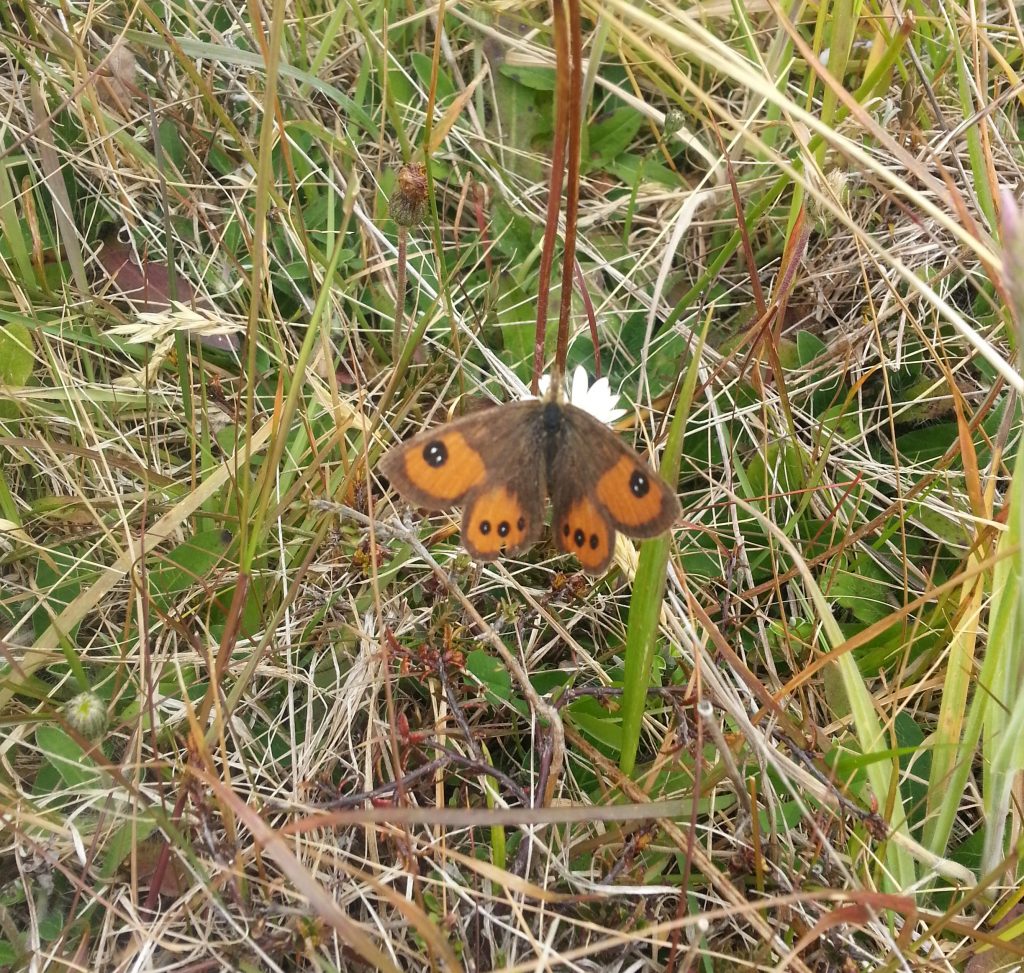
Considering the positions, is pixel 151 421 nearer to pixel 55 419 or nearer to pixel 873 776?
pixel 55 419

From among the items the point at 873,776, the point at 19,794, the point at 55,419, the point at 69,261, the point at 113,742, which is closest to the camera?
the point at 873,776

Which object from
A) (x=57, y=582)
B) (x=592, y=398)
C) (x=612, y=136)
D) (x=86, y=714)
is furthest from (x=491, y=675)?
(x=612, y=136)

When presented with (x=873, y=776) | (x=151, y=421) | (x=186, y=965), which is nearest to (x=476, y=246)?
(x=151, y=421)

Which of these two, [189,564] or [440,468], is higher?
[440,468]

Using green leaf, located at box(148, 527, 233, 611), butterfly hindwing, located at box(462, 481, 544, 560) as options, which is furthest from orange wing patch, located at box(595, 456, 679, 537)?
green leaf, located at box(148, 527, 233, 611)

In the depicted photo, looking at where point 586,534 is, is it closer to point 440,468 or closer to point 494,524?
point 494,524

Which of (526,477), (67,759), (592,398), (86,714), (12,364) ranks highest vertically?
(12,364)

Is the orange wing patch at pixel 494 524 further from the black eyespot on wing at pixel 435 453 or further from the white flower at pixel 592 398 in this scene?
the white flower at pixel 592 398
